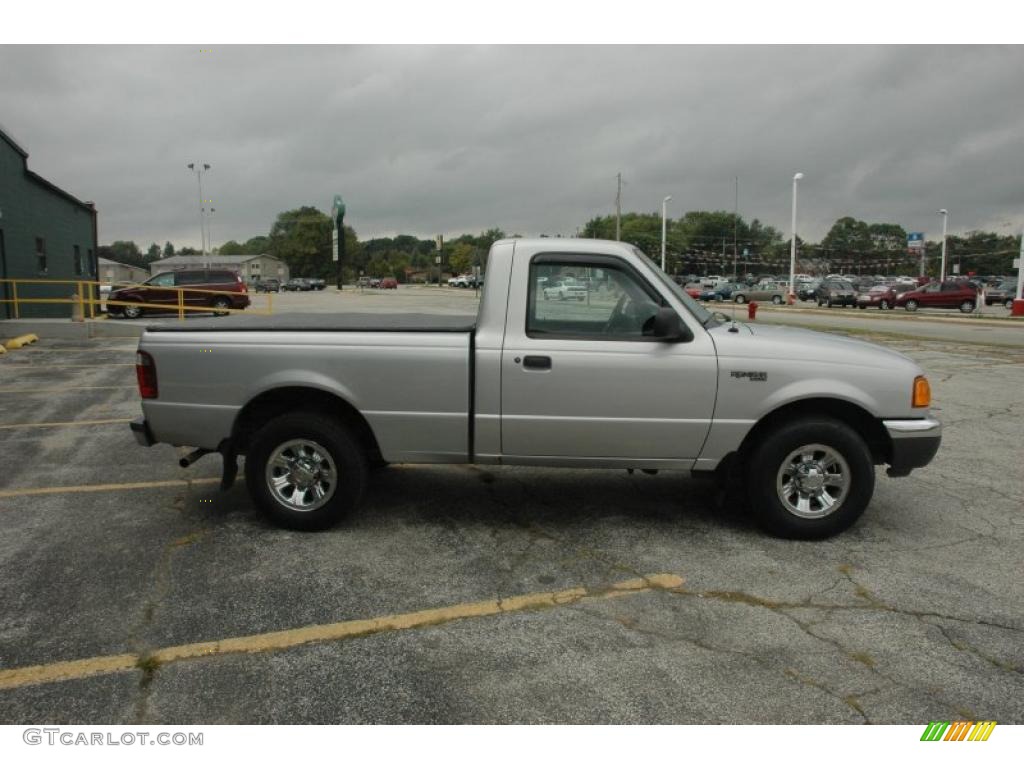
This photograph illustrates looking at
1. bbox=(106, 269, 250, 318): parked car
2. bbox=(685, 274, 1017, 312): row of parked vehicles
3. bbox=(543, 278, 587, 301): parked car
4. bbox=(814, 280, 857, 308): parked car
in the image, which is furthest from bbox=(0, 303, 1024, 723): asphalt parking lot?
bbox=(814, 280, 857, 308): parked car

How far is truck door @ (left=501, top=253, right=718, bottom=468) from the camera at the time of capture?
4.68 meters

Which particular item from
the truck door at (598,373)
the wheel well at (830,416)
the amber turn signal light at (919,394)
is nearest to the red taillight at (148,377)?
the truck door at (598,373)

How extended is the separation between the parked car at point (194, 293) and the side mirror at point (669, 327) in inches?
983

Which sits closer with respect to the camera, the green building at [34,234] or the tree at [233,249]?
the green building at [34,234]

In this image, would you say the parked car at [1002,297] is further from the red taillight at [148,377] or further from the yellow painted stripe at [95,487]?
the red taillight at [148,377]

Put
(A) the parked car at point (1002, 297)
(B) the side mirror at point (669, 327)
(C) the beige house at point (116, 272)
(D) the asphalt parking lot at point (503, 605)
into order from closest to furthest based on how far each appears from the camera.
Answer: (D) the asphalt parking lot at point (503, 605) → (B) the side mirror at point (669, 327) → (A) the parked car at point (1002, 297) → (C) the beige house at point (116, 272)

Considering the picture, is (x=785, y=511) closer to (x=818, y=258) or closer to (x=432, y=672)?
(x=432, y=672)

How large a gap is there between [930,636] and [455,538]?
2.67m

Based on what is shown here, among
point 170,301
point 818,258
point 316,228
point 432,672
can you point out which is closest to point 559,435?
point 432,672

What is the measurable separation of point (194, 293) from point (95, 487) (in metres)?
23.8

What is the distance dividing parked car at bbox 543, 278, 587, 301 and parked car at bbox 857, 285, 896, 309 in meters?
41.7

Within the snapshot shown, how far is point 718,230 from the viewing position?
458 feet

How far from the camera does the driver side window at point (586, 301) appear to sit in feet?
15.7

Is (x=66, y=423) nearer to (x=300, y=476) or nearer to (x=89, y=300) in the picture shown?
(x=300, y=476)
